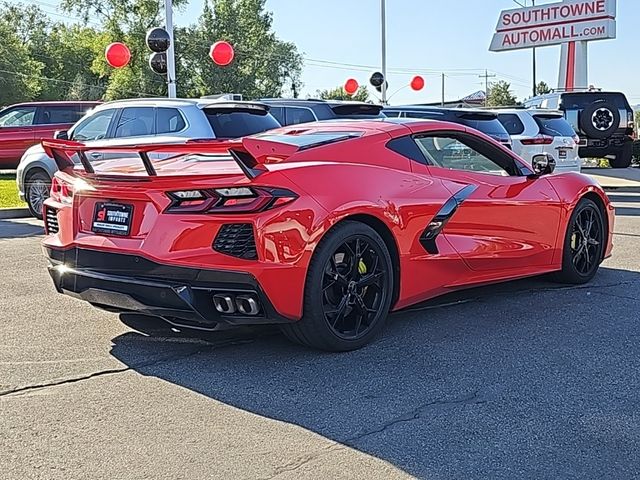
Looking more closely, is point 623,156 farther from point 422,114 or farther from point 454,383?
point 454,383

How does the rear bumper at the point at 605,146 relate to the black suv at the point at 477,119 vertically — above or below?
below

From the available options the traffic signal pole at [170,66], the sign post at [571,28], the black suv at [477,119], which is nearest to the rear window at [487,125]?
the black suv at [477,119]

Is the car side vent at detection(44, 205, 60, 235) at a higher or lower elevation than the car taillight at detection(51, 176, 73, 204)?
lower

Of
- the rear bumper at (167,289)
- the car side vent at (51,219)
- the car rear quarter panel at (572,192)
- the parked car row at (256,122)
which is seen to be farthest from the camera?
the parked car row at (256,122)

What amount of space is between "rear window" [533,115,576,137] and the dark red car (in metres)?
9.21

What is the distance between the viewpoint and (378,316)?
186 inches

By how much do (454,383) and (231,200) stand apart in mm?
1537

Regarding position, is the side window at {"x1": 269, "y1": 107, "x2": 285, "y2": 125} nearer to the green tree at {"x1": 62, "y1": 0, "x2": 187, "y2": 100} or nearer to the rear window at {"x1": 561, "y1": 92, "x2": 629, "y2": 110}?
the rear window at {"x1": 561, "y1": 92, "x2": 629, "y2": 110}

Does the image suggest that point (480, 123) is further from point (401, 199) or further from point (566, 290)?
point (401, 199)

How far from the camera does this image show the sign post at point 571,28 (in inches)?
1041

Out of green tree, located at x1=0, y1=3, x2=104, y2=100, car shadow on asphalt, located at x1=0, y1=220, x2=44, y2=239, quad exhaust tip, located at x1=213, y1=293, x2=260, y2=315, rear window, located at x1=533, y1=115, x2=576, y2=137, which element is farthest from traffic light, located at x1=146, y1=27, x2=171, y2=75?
green tree, located at x1=0, y1=3, x2=104, y2=100

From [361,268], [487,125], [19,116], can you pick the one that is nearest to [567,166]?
[487,125]

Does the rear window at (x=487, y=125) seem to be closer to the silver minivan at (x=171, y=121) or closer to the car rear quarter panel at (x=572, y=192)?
the silver minivan at (x=171, y=121)

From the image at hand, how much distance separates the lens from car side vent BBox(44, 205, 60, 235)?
4911 millimetres
